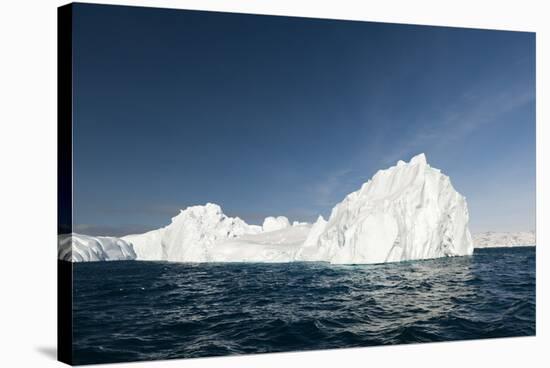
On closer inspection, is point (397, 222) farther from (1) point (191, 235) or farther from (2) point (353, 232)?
(1) point (191, 235)

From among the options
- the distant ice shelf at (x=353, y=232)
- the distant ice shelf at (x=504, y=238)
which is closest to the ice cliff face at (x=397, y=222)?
the distant ice shelf at (x=353, y=232)

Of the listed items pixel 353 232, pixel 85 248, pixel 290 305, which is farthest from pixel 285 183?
pixel 85 248

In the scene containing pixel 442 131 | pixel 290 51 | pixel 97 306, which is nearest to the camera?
pixel 97 306

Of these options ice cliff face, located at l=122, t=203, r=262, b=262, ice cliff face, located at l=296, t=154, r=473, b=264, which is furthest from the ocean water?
ice cliff face, located at l=296, t=154, r=473, b=264

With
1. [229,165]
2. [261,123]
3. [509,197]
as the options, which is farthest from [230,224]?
[509,197]

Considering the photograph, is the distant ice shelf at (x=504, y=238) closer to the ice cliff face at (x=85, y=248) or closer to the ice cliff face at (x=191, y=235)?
the ice cliff face at (x=191, y=235)

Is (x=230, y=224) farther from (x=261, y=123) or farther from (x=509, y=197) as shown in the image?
(x=509, y=197)

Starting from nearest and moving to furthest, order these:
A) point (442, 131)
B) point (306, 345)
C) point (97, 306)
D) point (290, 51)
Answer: point (97, 306) → point (306, 345) → point (290, 51) → point (442, 131)
